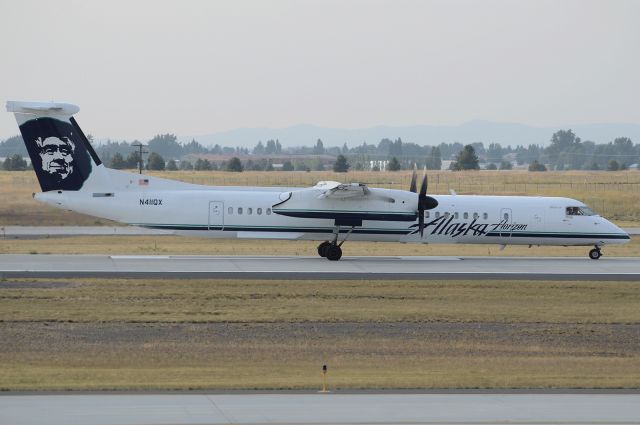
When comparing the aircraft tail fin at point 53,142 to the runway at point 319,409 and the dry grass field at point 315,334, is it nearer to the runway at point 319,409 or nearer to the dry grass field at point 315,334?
the dry grass field at point 315,334

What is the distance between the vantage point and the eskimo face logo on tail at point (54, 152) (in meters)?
37.3

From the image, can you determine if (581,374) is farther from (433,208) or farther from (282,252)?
(282,252)

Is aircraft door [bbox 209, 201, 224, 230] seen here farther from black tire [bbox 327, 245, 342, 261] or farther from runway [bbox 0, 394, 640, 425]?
runway [bbox 0, 394, 640, 425]

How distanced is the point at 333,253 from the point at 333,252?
5 cm

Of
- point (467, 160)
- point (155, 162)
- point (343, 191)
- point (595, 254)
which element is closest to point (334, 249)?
A: point (343, 191)

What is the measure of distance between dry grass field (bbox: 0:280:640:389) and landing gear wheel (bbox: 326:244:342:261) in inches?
256

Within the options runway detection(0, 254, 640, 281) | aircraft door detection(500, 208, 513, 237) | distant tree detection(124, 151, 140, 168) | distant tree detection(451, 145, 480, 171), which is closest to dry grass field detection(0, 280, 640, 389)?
runway detection(0, 254, 640, 281)

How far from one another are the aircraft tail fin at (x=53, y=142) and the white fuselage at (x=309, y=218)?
1.89 ft

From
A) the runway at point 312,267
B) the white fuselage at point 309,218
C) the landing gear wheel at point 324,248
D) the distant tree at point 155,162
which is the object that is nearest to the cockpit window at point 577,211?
the white fuselage at point 309,218

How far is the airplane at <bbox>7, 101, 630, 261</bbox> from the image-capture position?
3756cm

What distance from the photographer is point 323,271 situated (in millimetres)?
36156

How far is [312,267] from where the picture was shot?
123 feet

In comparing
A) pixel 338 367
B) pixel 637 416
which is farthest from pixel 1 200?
pixel 637 416

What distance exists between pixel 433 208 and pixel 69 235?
916 inches
